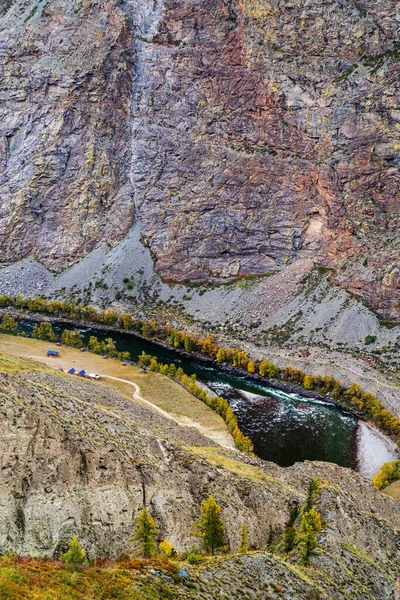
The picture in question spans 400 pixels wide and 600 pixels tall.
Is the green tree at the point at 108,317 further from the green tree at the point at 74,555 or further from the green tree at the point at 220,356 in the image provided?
the green tree at the point at 74,555

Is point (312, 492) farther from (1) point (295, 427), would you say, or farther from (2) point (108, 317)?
(2) point (108, 317)

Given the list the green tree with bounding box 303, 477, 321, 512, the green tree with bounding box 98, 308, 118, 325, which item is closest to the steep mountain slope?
the green tree with bounding box 303, 477, 321, 512

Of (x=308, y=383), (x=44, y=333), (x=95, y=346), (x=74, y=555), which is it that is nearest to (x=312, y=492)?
(x=74, y=555)

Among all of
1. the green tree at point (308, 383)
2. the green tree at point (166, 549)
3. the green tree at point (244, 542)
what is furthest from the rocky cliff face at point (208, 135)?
the green tree at point (166, 549)

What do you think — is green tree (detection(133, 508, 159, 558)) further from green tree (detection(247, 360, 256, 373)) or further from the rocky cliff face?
the rocky cliff face

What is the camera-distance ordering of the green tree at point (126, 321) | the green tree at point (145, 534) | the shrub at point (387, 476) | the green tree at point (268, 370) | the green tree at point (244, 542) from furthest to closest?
the green tree at point (126, 321) < the green tree at point (268, 370) < the shrub at point (387, 476) < the green tree at point (244, 542) < the green tree at point (145, 534)
